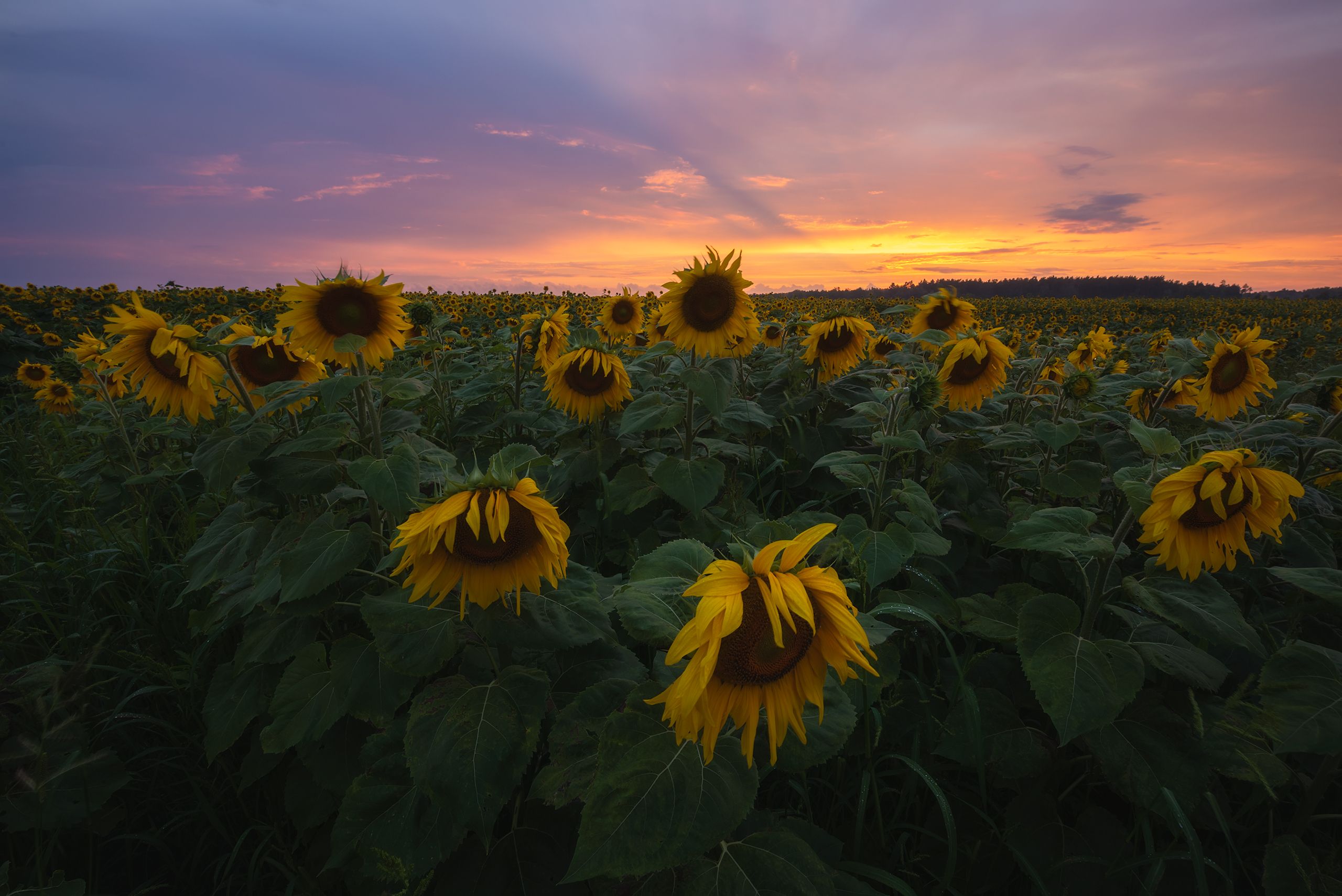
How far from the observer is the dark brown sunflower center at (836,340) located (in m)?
4.55

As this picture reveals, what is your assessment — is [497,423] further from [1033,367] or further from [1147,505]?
[1033,367]

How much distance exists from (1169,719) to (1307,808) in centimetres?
47

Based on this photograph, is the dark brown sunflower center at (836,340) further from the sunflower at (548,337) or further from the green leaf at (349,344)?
the green leaf at (349,344)

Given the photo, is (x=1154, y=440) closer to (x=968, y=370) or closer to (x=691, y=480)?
(x=691, y=480)

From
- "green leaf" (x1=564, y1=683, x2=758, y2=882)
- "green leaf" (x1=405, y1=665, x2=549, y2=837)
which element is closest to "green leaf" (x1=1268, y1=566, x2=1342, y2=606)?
"green leaf" (x1=564, y1=683, x2=758, y2=882)

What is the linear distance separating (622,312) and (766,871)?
18.2ft

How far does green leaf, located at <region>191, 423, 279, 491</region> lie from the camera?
2326mm

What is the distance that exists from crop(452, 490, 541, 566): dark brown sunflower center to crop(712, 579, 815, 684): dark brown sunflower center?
0.71m

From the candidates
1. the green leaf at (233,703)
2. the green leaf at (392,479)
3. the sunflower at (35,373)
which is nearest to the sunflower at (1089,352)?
the green leaf at (392,479)

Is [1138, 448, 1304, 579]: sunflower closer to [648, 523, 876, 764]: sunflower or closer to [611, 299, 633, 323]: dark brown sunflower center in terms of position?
[648, 523, 876, 764]: sunflower

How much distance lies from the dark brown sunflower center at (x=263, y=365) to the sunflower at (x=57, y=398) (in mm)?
5486

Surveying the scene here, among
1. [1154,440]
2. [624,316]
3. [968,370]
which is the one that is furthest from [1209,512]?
[624,316]

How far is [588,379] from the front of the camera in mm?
3650

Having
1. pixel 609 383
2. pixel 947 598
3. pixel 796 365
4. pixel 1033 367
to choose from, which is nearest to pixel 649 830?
pixel 947 598
